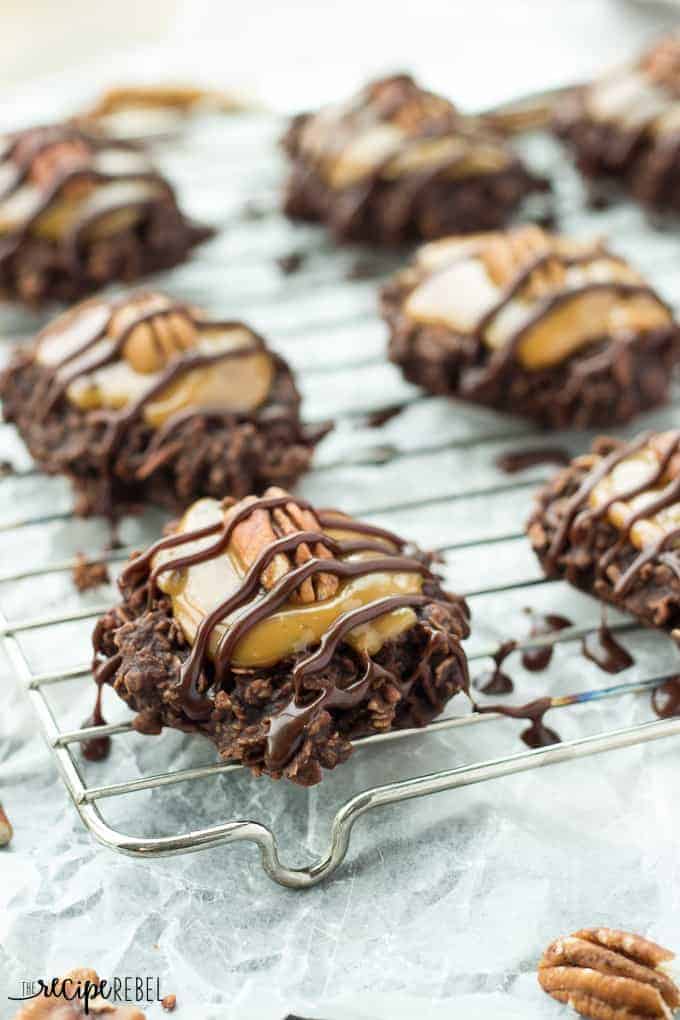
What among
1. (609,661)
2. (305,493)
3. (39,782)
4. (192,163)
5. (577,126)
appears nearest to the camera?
(39,782)

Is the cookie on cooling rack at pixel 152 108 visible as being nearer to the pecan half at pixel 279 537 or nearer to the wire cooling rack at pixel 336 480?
the wire cooling rack at pixel 336 480

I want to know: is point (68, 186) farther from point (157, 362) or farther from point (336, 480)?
point (336, 480)

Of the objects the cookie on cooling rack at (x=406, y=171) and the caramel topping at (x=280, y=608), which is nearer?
the caramel topping at (x=280, y=608)

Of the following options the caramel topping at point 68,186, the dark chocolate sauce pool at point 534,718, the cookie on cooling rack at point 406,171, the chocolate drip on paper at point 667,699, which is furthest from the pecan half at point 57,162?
the chocolate drip on paper at point 667,699

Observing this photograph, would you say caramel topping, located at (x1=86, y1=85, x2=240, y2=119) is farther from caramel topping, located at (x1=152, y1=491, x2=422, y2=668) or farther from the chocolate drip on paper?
the chocolate drip on paper

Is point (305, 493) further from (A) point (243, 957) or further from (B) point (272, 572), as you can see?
(A) point (243, 957)

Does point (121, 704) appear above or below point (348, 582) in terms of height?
below

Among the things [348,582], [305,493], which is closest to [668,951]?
[348,582]
